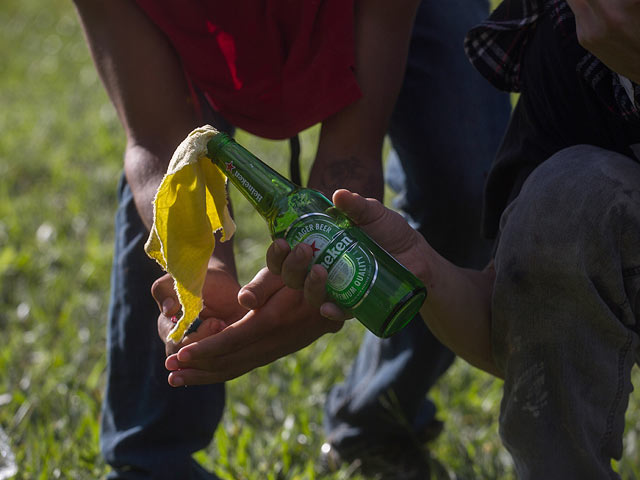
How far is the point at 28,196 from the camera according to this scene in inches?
169

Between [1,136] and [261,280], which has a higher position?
[261,280]

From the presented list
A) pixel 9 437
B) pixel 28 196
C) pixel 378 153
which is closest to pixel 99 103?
Answer: pixel 28 196

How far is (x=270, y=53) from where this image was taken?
1.95 meters

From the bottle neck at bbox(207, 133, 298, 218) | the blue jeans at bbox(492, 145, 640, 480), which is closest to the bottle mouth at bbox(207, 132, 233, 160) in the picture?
the bottle neck at bbox(207, 133, 298, 218)

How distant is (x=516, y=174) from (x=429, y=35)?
2.28 ft

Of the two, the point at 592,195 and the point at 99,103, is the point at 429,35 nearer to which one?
the point at 592,195

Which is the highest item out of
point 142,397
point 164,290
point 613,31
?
point 613,31

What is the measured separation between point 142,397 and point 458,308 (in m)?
0.92

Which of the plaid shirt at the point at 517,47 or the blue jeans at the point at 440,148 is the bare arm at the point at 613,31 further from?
the blue jeans at the point at 440,148

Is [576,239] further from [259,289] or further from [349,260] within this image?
[259,289]

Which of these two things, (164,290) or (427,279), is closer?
(427,279)

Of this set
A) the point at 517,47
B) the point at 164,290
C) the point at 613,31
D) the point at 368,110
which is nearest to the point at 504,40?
the point at 517,47

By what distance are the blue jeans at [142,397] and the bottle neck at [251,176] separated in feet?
1.93

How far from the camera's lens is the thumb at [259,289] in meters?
1.56
